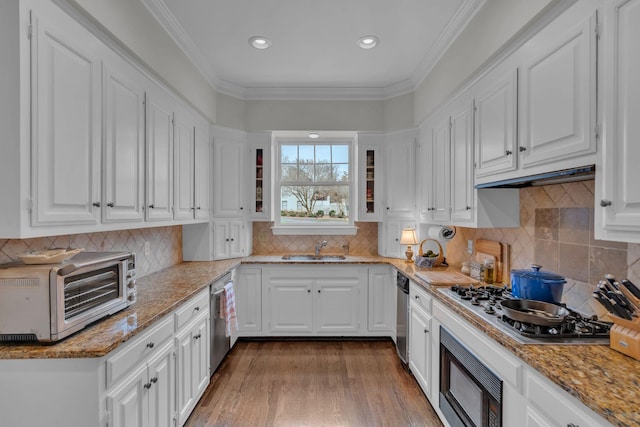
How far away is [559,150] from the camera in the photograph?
1.51 metres

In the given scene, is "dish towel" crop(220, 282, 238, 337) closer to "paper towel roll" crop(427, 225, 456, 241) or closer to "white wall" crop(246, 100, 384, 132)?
"white wall" crop(246, 100, 384, 132)

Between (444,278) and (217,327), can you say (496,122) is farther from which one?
(217,327)

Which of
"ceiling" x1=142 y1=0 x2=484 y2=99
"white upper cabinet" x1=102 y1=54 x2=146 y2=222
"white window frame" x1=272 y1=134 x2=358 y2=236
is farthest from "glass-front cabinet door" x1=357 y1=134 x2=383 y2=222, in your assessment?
"white upper cabinet" x1=102 y1=54 x2=146 y2=222

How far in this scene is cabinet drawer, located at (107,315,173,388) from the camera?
1369 mm

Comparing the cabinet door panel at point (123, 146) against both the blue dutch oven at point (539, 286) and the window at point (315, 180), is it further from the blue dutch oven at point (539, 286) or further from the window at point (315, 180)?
the blue dutch oven at point (539, 286)

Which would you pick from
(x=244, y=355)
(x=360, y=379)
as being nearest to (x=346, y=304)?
(x=360, y=379)

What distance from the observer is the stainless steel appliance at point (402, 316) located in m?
2.94

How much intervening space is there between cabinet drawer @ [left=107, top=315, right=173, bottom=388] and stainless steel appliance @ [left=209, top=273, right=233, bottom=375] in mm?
788

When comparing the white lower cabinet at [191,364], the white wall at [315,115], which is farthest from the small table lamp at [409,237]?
the white lower cabinet at [191,364]

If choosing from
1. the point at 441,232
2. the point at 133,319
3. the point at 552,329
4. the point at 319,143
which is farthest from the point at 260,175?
the point at 552,329

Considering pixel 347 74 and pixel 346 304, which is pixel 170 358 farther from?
pixel 347 74

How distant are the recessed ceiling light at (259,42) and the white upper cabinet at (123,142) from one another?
0.97 m

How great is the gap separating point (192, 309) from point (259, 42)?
2173 mm

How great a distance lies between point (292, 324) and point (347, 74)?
2.71 metres
